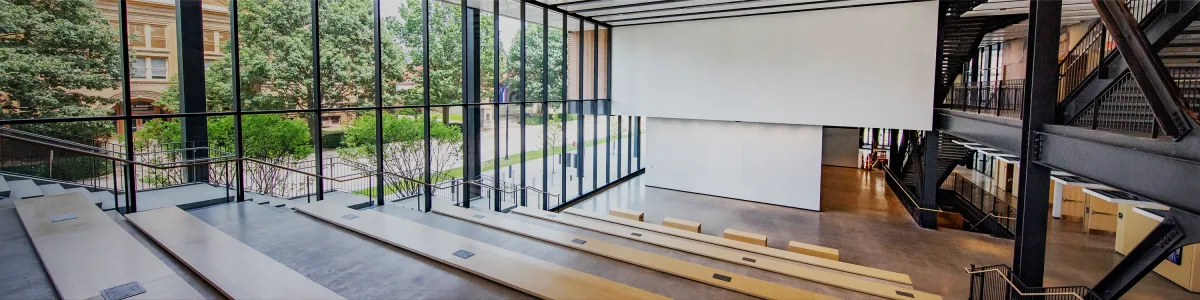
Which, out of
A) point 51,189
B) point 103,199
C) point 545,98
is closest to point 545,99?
point 545,98

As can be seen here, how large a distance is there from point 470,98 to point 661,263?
21.7ft

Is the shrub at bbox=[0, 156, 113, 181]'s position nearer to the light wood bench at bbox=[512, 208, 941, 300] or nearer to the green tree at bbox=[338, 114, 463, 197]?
the green tree at bbox=[338, 114, 463, 197]

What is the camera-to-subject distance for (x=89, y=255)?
178 inches

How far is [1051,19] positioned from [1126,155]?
102 inches

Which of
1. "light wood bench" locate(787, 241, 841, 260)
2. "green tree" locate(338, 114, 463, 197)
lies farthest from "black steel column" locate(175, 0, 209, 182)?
"light wood bench" locate(787, 241, 841, 260)

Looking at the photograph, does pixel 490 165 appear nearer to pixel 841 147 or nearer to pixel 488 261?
pixel 488 261

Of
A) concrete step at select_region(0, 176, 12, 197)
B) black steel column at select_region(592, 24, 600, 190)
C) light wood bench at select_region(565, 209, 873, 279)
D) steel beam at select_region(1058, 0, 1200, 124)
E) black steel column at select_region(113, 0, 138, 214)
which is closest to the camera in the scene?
steel beam at select_region(1058, 0, 1200, 124)

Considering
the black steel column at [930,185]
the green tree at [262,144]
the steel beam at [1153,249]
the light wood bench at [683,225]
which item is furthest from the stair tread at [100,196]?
the black steel column at [930,185]

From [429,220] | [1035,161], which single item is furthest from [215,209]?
[1035,161]

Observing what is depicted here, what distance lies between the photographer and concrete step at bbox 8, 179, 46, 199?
6531mm

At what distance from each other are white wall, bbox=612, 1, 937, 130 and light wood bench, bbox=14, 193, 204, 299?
43.9 ft

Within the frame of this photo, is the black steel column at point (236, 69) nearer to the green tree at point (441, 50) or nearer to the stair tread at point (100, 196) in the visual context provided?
the stair tread at point (100, 196)

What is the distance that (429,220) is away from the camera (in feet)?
24.7

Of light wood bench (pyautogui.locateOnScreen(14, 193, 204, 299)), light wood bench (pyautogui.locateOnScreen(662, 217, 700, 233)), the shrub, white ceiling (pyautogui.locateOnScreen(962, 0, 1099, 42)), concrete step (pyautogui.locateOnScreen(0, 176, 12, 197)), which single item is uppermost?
white ceiling (pyautogui.locateOnScreen(962, 0, 1099, 42))
